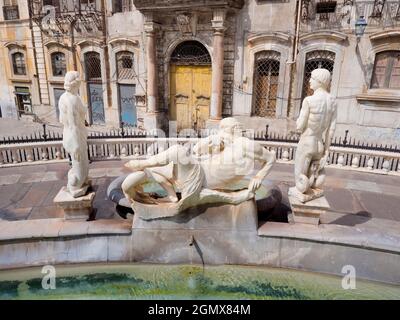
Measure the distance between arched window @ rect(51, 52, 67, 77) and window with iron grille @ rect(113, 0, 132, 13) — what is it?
4.04 metres

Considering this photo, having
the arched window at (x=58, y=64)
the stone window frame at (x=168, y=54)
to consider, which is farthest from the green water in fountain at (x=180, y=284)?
the arched window at (x=58, y=64)

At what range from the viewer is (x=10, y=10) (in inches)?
680

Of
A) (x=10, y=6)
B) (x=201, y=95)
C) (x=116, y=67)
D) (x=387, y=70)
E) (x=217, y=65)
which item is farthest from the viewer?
(x=10, y=6)

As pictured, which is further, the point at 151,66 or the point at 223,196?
the point at 151,66

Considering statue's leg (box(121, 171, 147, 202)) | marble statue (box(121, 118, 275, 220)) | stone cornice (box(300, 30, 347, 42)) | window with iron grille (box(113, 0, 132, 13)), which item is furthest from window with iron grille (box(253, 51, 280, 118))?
statue's leg (box(121, 171, 147, 202))

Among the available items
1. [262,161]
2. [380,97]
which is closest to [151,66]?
[380,97]

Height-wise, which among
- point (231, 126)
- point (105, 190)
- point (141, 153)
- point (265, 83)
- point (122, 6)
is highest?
point (122, 6)

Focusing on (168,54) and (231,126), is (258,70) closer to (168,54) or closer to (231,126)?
(168,54)

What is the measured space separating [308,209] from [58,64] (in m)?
16.6

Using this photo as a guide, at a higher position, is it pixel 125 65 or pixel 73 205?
pixel 125 65

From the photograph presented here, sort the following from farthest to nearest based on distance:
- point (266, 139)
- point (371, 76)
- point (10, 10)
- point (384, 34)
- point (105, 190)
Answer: point (10, 10) < point (371, 76) < point (384, 34) < point (266, 139) < point (105, 190)

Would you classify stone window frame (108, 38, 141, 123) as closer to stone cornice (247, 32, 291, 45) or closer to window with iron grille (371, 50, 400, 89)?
stone cornice (247, 32, 291, 45)

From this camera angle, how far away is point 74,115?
4512 mm

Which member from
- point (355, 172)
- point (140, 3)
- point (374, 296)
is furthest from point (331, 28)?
point (374, 296)
